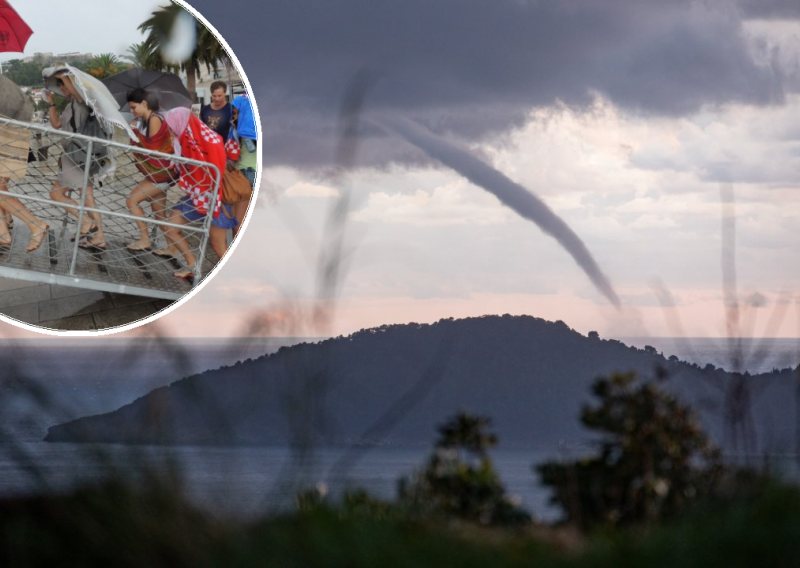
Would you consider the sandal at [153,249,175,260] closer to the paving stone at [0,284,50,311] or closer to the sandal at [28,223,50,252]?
the sandal at [28,223,50,252]

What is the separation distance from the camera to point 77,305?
19.0ft

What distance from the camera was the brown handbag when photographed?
18.0 feet

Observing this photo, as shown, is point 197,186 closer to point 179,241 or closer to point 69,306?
point 179,241

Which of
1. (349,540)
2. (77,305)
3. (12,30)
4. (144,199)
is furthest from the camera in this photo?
(77,305)

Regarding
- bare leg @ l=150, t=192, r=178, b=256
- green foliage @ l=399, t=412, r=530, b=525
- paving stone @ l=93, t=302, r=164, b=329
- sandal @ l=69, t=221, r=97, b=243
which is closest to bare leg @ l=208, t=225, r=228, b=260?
bare leg @ l=150, t=192, r=178, b=256

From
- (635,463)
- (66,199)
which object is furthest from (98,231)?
(635,463)

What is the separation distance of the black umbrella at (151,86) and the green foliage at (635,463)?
12.4 ft

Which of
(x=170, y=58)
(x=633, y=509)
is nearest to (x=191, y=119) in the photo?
(x=170, y=58)

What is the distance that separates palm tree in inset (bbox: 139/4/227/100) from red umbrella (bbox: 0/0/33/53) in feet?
2.39

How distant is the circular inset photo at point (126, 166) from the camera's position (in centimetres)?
532

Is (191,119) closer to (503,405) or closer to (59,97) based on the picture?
(59,97)

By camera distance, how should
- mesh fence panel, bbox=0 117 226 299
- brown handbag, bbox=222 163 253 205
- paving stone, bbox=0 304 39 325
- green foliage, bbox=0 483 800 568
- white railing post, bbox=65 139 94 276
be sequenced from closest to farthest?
green foliage, bbox=0 483 800 568, white railing post, bbox=65 139 94 276, mesh fence panel, bbox=0 117 226 299, brown handbag, bbox=222 163 253 205, paving stone, bbox=0 304 39 325

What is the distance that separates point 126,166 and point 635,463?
3927 mm

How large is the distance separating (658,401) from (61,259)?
4036mm
